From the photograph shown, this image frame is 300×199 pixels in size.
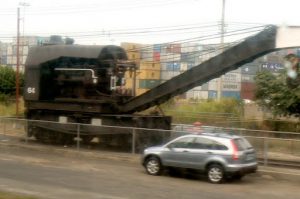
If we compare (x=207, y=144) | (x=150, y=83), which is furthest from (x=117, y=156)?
(x=150, y=83)

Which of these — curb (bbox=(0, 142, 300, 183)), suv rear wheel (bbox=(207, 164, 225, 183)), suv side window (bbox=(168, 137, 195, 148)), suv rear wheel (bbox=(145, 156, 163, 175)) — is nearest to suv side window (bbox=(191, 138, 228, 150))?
suv side window (bbox=(168, 137, 195, 148))

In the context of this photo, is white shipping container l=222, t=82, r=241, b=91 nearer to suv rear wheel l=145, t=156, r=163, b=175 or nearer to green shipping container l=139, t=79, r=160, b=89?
green shipping container l=139, t=79, r=160, b=89

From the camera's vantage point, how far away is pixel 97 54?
23500 mm

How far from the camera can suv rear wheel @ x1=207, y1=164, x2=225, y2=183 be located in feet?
51.7

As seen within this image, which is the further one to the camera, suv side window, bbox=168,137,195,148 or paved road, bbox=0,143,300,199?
suv side window, bbox=168,137,195,148

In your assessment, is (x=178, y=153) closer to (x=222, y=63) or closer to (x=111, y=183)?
(x=111, y=183)

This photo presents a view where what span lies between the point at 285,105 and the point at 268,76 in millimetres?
4743

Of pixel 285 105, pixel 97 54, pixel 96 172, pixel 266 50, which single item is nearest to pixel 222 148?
pixel 96 172

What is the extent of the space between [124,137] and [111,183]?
661 centimetres

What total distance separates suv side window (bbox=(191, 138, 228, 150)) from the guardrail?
2841mm

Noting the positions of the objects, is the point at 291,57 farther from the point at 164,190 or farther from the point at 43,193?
the point at 43,193

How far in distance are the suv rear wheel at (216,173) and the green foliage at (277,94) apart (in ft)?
65.9

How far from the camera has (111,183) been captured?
49.7 feet

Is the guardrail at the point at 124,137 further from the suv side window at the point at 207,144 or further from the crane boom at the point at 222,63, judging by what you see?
the suv side window at the point at 207,144
